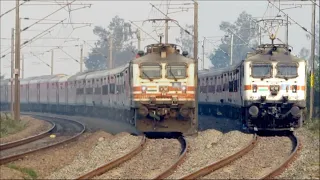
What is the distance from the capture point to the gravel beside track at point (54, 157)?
1794 cm

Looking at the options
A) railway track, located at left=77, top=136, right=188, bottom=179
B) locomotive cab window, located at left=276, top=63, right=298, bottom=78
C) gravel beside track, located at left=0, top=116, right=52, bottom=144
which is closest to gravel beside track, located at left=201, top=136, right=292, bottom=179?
railway track, located at left=77, top=136, right=188, bottom=179

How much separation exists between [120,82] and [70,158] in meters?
13.8

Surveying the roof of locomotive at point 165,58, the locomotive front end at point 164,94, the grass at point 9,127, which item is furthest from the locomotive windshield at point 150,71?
the grass at point 9,127

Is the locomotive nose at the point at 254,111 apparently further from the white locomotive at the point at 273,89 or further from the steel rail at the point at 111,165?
the steel rail at the point at 111,165

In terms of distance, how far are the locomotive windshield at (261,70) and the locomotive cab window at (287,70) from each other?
35 cm

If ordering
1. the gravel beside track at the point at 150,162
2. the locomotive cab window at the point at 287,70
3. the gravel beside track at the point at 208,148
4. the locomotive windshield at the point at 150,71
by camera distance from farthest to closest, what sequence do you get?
1. the locomotive cab window at the point at 287,70
2. the locomotive windshield at the point at 150,71
3. the gravel beside track at the point at 208,148
4. the gravel beside track at the point at 150,162

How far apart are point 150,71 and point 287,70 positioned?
5.37m

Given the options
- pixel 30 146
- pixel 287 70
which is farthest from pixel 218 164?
pixel 287 70

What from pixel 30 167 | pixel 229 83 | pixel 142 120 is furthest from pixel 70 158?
pixel 229 83

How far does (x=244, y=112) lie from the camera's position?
29188mm

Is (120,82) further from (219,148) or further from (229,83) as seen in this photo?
(219,148)

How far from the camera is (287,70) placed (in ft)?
91.1

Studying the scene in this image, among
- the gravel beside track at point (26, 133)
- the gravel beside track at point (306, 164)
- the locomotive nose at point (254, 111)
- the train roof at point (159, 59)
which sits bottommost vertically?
the gravel beside track at point (26, 133)

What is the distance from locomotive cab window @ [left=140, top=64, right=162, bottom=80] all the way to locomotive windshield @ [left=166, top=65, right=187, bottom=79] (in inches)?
14.9
